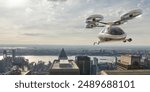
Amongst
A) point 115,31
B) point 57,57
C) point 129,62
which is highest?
point 115,31

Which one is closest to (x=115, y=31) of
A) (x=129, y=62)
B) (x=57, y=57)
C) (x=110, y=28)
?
(x=110, y=28)

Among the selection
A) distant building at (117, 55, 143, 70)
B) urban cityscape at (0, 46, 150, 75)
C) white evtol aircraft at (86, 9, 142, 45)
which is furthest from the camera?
distant building at (117, 55, 143, 70)

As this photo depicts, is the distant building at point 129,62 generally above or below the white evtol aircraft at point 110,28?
below

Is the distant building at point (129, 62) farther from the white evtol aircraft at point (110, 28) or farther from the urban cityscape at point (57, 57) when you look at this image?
the white evtol aircraft at point (110, 28)

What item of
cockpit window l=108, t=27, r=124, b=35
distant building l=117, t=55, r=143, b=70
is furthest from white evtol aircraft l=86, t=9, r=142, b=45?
distant building l=117, t=55, r=143, b=70

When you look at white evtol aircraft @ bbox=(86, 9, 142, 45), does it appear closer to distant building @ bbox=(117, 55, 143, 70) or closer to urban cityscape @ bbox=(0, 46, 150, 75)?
urban cityscape @ bbox=(0, 46, 150, 75)

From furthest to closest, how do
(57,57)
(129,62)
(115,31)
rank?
(129,62), (57,57), (115,31)

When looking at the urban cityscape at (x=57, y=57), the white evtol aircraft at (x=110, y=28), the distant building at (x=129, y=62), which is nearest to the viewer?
the white evtol aircraft at (x=110, y=28)

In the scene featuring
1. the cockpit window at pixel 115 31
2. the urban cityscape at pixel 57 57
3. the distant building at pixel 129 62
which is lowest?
the distant building at pixel 129 62

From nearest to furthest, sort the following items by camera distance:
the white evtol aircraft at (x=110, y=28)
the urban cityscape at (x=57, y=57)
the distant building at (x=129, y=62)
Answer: the white evtol aircraft at (x=110, y=28) < the urban cityscape at (x=57, y=57) < the distant building at (x=129, y=62)

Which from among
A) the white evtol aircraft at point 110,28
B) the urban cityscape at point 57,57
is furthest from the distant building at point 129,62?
the white evtol aircraft at point 110,28

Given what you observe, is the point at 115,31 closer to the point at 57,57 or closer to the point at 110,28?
the point at 110,28

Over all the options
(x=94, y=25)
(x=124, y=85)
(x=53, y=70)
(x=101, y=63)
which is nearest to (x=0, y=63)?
(x=53, y=70)
